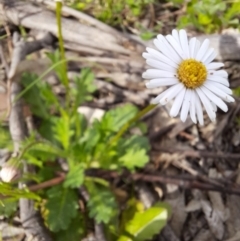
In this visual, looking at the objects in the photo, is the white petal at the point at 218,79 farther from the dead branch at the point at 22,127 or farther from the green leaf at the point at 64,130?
the dead branch at the point at 22,127

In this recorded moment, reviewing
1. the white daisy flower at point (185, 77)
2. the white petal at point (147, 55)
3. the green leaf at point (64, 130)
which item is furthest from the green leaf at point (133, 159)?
the white petal at point (147, 55)

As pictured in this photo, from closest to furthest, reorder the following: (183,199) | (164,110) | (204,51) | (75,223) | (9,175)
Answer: (9,175), (204,51), (75,223), (183,199), (164,110)

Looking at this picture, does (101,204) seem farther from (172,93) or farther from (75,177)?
(172,93)

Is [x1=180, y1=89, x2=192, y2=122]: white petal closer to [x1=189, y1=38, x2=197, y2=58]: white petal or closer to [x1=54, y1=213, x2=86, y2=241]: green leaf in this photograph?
[x1=189, y1=38, x2=197, y2=58]: white petal

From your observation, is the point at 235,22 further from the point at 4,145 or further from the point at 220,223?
the point at 4,145

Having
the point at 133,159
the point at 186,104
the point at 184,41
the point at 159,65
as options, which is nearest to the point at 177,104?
the point at 186,104

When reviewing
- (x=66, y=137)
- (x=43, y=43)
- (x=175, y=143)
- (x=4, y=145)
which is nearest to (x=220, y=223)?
(x=175, y=143)
